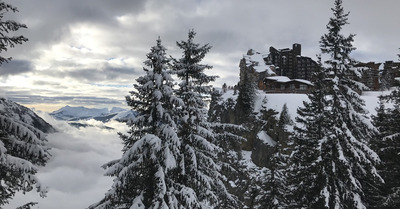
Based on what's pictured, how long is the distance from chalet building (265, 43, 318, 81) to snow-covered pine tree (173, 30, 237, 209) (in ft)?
326

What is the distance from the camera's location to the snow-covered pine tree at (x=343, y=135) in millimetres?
12531

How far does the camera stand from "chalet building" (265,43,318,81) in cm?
10725

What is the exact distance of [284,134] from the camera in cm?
4616

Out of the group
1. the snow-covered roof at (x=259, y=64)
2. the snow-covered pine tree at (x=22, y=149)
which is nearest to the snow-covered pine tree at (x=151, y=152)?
the snow-covered pine tree at (x=22, y=149)

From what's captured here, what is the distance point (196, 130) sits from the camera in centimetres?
1231

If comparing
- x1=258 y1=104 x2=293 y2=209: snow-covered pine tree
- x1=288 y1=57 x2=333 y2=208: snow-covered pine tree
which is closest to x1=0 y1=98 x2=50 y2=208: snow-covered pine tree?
x1=288 y1=57 x2=333 y2=208: snow-covered pine tree

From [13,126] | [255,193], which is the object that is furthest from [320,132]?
[13,126]

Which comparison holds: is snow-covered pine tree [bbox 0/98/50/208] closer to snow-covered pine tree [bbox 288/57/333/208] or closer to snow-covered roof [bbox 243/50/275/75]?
snow-covered pine tree [bbox 288/57/333/208]

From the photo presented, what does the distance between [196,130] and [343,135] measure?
7947mm

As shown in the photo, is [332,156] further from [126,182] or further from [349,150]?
[126,182]

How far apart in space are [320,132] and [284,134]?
3202cm

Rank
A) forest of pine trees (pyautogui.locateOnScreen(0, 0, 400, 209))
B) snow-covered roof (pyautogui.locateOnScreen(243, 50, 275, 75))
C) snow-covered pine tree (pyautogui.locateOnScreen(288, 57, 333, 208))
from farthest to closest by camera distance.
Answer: snow-covered roof (pyautogui.locateOnScreen(243, 50, 275, 75)) → snow-covered pine tree (pyautogui.locateOnScreen(288, 57, 333, 208)) → forest of pine trees (pyautogui.locateOnScreen(0, 0, 400, 209))

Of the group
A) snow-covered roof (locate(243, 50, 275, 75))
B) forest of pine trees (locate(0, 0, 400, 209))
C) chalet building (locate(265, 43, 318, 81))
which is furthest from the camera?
chalet building (locate(265, 43, 318, 81))

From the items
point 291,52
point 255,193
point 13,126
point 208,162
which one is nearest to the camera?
point 13,126
